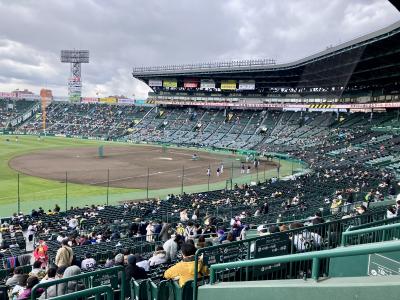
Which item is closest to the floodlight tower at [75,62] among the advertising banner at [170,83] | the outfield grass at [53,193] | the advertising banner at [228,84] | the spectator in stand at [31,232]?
the advertising banner at [170,83]

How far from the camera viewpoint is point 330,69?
181 ft

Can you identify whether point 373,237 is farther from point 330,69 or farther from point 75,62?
point 75,62

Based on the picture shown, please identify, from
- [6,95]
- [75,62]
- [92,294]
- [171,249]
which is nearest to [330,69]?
[171,249]

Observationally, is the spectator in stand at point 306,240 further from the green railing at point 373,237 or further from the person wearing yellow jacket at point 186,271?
the person wearing yellow jacket at point 186,271

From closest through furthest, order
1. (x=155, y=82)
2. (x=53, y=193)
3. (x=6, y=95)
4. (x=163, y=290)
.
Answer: (x=163, y=290) → (x=53, y=193) → (x=155, y=82) → (x=6, y=95)

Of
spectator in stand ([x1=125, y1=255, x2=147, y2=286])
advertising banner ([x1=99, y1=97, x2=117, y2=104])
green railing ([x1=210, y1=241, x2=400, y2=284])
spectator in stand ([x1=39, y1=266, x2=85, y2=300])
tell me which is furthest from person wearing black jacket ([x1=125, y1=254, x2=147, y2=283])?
advertising banner ([x1=99, y1=97, x2=117, y2=104])

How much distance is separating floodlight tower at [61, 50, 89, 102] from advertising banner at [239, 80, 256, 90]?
65684mm

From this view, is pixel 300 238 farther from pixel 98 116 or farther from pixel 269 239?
pixel 98 116

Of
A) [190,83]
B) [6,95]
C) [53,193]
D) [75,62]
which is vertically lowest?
[53,193]

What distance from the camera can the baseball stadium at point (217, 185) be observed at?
6086mm

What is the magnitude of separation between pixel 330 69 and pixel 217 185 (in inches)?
1059

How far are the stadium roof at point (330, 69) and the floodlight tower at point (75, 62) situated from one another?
40.4 meters

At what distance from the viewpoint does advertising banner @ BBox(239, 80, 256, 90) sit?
8693 centimetres

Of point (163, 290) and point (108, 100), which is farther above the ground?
point (108, 100)
